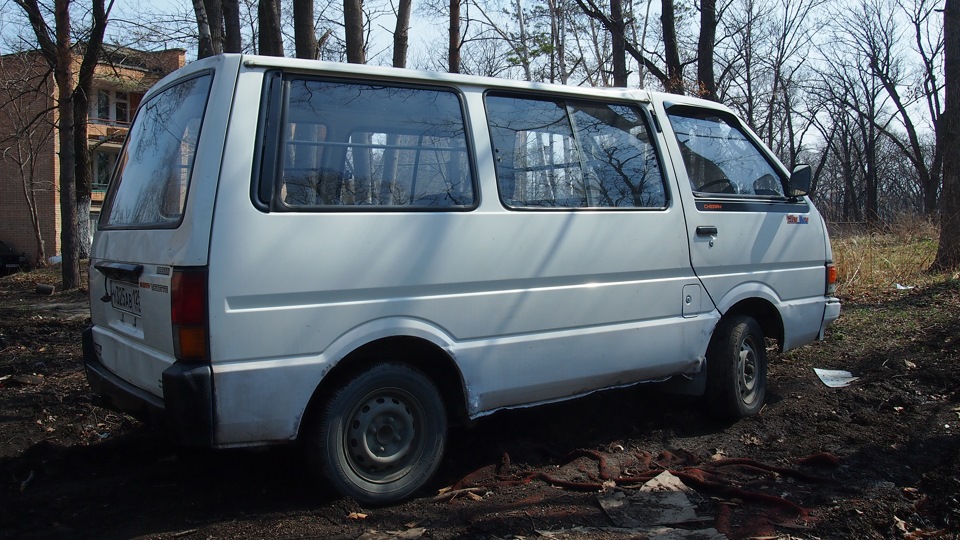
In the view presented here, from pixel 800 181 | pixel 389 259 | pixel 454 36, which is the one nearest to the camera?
pixel 389 259

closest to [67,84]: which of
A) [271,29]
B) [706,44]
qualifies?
[271,29]

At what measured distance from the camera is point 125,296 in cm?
384

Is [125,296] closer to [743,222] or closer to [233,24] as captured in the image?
[743,222]

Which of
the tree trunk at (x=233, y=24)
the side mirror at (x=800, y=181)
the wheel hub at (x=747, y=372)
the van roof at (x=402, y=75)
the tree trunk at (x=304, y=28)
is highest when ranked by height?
Answer: the tree trunk at (x=233, y=24)

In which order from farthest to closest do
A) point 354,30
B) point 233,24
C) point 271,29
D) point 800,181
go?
point 233,24
point 354,30
point 271,29
point 800,181

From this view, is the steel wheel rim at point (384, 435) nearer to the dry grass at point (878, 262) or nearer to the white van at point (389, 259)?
the white van at point (389, 259)

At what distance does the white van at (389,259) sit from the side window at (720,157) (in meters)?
0.08

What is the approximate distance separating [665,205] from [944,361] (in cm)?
360

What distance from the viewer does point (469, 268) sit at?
3.88 meters

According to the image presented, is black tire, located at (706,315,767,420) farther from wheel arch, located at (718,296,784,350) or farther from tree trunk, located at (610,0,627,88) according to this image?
tree trunk, located at (610,0,627,88)

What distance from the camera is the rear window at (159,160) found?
3557mm

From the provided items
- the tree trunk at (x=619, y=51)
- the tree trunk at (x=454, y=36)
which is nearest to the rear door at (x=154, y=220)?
the tree trunk at (x=619, y=51)

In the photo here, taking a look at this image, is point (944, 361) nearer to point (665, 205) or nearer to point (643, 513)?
point (665, 205)

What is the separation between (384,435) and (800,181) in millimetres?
3529
